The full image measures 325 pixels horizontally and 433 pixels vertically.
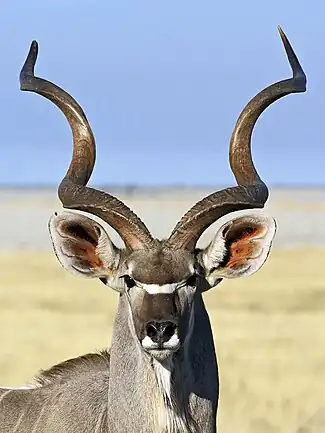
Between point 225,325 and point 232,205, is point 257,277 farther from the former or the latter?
point 232,205

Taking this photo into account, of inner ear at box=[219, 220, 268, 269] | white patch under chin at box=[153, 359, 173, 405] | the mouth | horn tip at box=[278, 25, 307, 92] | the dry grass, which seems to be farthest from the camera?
the dry grass

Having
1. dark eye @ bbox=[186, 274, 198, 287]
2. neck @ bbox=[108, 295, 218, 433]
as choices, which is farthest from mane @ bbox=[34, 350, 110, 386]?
dark eye @ bbox=[186, 274, 198, 287]

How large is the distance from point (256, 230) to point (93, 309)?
1625cm

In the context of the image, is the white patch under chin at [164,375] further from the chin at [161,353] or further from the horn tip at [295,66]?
the horn tip at [295,66]

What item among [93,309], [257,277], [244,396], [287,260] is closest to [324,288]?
[257,277]

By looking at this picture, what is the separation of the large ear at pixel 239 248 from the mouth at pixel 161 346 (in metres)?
0.70

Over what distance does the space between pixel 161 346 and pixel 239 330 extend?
46.4 feet

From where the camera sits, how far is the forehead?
24.6 feet

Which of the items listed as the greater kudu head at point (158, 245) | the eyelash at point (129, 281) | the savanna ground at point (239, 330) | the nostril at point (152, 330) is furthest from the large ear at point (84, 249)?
the savanna ground at point (239, 330)

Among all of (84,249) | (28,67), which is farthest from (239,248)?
(28,67)

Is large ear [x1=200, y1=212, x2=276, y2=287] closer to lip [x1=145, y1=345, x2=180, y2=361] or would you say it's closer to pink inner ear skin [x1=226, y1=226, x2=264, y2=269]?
pink inner ear skin [x1=226, y1=226, x2=264, y2=269]

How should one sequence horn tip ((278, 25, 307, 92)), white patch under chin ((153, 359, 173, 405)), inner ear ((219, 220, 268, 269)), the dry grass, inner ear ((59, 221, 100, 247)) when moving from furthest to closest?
the dry grass
horn tip ((278, 25, 307, 92))
inner ear ((219, 220, 268, 269))
inner ear ((59, 221, 100, 247))
white patch under chin ((153, 359, 173, 405))

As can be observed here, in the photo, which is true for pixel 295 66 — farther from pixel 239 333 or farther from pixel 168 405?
pixel 239 333

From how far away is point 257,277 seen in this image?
30.4m
